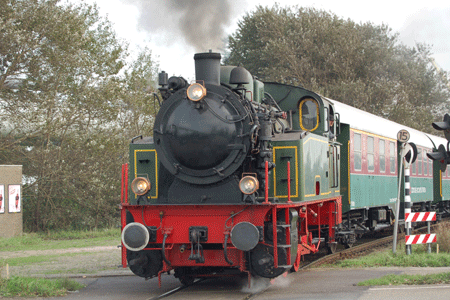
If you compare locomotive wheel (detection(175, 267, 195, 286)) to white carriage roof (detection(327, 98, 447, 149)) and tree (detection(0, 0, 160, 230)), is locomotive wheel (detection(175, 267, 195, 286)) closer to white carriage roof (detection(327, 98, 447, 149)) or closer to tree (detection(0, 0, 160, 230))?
white carriage roof (detection(327, 98, 447, 149))

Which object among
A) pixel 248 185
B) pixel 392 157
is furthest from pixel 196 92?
pixel 392 157

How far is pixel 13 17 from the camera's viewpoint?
1619cm

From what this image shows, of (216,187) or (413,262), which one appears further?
(413,262)

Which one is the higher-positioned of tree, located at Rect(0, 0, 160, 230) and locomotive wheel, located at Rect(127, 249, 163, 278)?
tree, located at Rect(0, 0, 160, 230)

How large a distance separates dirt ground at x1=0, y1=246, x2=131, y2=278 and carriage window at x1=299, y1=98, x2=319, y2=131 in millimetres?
4015

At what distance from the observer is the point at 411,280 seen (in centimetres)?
853

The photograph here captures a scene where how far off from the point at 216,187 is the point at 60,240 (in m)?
10.4

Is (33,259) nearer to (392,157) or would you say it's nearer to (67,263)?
(67,263)

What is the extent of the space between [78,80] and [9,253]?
250 inches

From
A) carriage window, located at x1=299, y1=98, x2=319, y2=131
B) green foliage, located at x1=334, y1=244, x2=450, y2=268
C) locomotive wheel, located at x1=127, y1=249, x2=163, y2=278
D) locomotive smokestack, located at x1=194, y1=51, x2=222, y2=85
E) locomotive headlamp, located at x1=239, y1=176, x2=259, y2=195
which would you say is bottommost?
green foliage, located at x1=334, y1=244, x2=450, y2=268

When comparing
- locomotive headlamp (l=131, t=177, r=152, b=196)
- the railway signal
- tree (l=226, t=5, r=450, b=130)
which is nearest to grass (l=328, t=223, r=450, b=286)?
the railway signal

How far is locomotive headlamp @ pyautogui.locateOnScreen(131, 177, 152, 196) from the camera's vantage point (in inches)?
316

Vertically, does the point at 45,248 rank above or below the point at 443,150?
below

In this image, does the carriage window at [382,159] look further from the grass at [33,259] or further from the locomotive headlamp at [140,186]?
the locomotive headlamp at [140,186]
